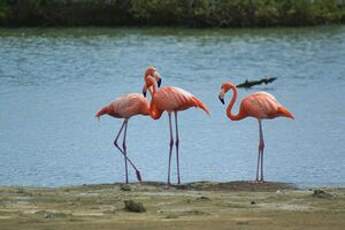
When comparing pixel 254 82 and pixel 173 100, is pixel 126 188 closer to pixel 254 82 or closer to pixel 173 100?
pixel 173 100

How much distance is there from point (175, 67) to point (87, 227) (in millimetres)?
19019

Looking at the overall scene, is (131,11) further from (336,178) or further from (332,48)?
(336,178)

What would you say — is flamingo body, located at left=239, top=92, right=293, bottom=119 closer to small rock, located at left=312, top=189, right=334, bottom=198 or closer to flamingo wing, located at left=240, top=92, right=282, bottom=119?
flamingo wing, located at left=240, top=92, right=282, bottom=119

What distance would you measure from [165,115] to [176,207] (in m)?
9.72

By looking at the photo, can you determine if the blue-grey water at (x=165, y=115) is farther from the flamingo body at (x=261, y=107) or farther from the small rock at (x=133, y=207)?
the small rock at (x=133, y=207)

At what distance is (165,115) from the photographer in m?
19.9

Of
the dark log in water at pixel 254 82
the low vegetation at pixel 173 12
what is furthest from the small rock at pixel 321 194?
the low vegetation at pixel 173 12

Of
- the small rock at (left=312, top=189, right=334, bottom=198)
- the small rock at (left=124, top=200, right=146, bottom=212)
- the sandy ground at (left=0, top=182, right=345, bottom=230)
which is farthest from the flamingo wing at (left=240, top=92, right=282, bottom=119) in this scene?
the small rock at (left=124, top=200, right=146, bottom=212)

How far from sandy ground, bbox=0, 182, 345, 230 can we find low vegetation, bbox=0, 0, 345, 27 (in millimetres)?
25465

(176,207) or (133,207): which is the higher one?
(133,207)

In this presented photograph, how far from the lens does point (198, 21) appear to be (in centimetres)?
3856

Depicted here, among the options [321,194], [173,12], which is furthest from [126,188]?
[173,12]

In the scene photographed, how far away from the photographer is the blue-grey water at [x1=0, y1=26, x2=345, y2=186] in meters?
15.1

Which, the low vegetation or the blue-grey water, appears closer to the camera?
the blue-grey water
